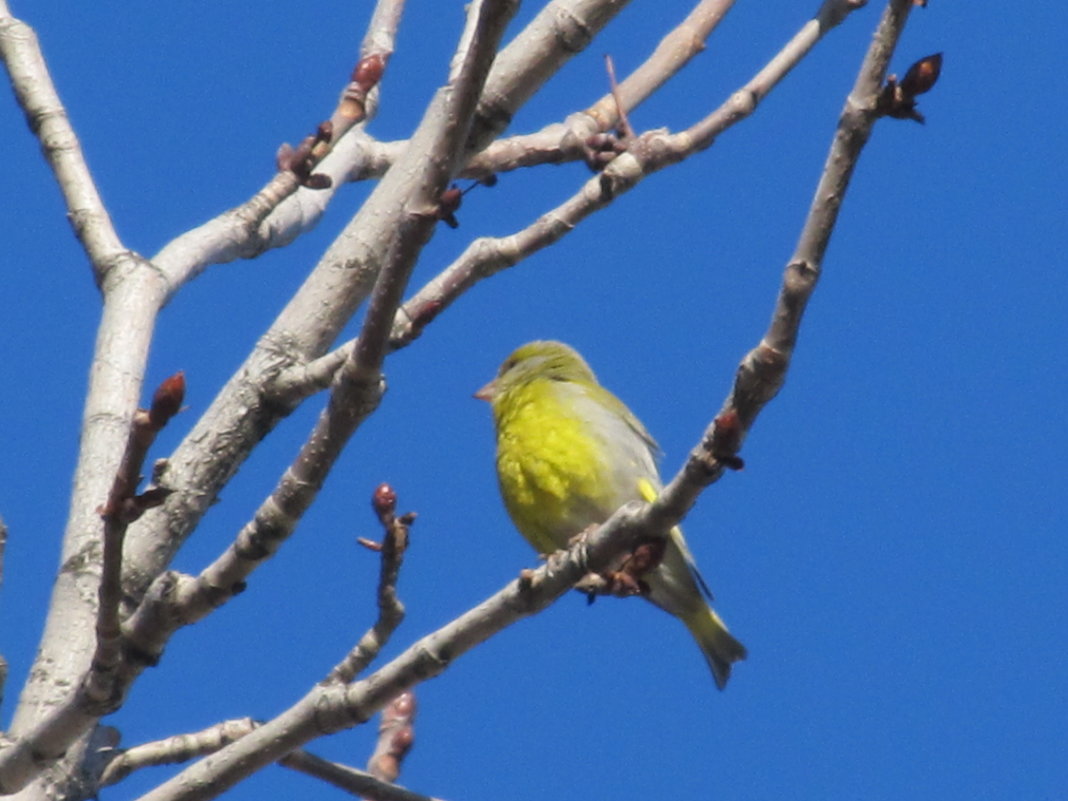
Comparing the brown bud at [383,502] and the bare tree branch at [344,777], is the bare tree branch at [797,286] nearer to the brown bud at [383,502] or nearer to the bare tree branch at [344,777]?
the brown bud at [383,502]

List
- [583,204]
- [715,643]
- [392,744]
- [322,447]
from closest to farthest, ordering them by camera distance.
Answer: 1. [322,447]
2. [583,204]
3. [392,744]
4. [715,643]

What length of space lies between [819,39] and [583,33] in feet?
2.95

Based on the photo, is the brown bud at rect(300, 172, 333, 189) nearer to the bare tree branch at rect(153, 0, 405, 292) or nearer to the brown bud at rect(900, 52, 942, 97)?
the bare tree branch at rect(153, 0, 405, 292)

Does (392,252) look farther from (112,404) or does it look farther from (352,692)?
(112,404)

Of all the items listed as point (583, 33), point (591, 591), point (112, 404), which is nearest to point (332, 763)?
point (591, 591)

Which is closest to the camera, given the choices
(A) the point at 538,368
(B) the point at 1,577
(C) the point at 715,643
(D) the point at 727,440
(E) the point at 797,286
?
(E) the point at 797,286

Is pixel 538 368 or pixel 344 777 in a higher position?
pixel 538 368

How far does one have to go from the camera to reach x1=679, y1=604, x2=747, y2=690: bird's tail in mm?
5941

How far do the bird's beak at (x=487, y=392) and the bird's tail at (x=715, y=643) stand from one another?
1.31 metres

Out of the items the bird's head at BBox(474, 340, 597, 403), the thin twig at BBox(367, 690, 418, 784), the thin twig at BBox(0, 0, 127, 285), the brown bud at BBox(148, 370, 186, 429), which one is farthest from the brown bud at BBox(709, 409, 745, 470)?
the bird's head at BBox(474, 340, 597, 403)

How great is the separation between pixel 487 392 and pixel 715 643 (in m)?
1.50

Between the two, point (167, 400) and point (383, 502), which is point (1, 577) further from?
point (167, 400)

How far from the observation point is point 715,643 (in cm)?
597

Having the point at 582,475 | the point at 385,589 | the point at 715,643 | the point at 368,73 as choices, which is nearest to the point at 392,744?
the point at 385,589
